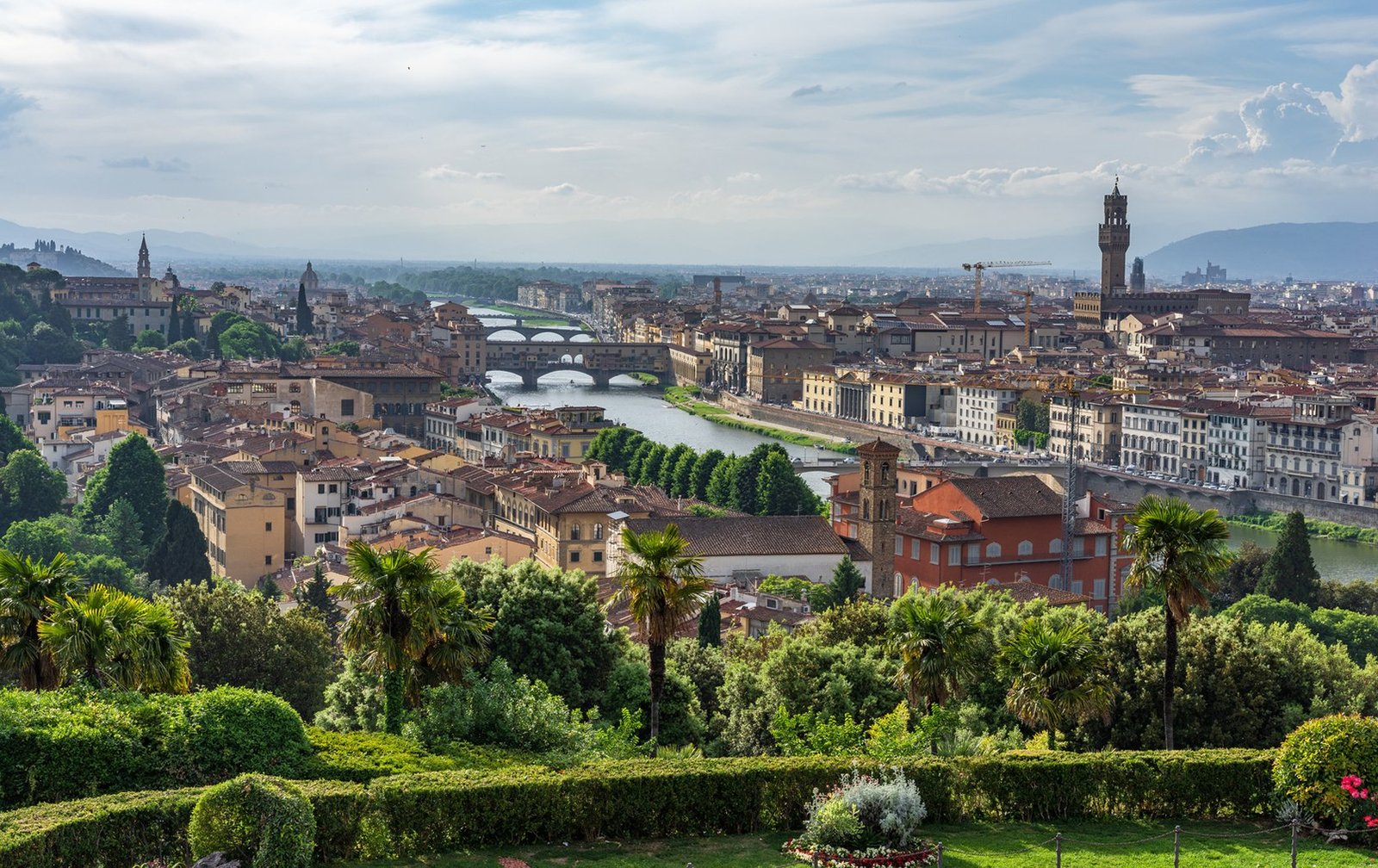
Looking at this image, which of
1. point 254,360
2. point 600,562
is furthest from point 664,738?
point 254,360

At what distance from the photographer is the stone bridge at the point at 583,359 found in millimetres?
74062

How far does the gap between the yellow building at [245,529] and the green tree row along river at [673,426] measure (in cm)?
1695

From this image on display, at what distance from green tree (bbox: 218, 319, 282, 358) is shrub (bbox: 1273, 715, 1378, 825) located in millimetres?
52818

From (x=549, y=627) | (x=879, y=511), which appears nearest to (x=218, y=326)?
(x=879, y=511)

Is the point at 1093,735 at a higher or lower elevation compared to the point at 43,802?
lower

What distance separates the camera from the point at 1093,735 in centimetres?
1175

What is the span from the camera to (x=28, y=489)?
30188mm

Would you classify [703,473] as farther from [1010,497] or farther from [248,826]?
[248,826]

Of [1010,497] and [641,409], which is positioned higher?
[1010,497]

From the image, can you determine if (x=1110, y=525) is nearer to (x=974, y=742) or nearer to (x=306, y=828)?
(x=974, y=742)

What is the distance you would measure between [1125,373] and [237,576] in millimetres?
36871

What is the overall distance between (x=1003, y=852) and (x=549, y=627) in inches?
212

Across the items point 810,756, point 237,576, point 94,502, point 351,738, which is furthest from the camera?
point 94,502

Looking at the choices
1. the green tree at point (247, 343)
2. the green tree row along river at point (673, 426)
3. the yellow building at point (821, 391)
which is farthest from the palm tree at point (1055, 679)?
the green tree at point (247, 343)
